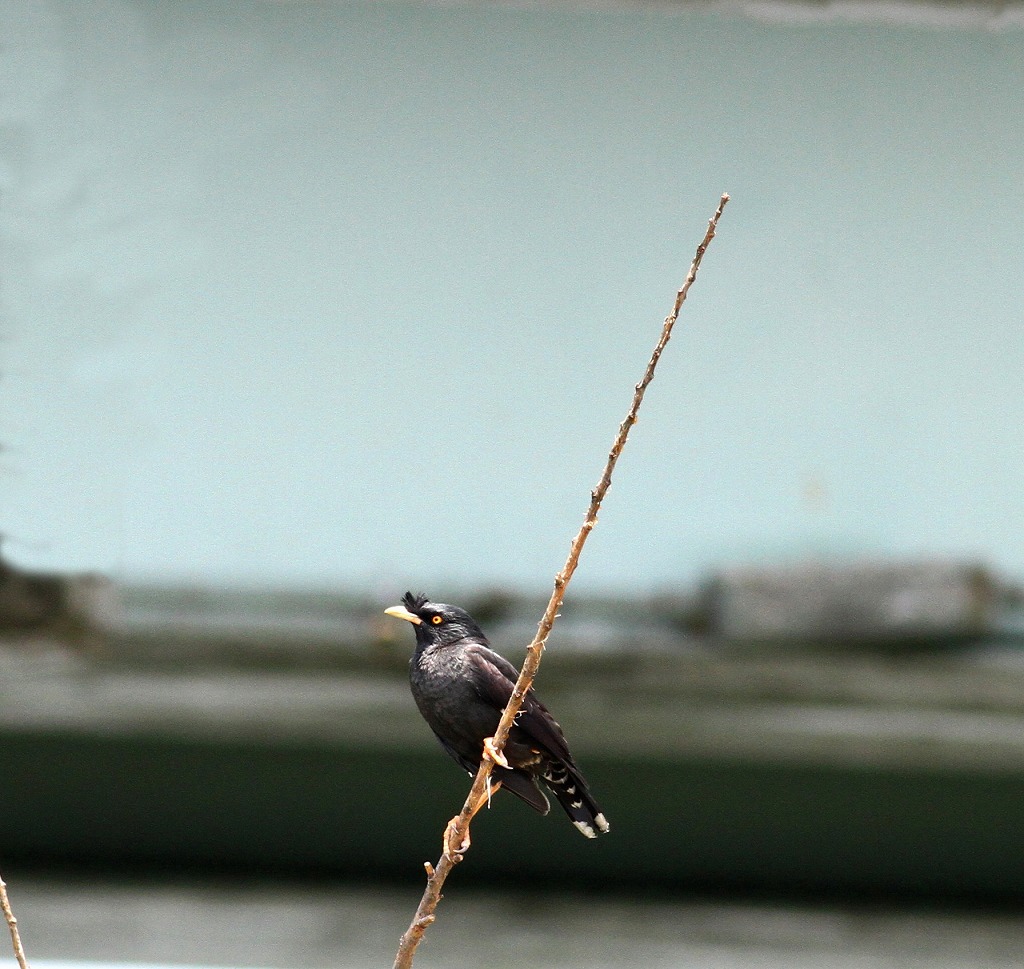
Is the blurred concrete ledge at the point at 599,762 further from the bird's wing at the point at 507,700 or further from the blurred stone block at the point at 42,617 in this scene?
the bird's wing at the point at 507,700

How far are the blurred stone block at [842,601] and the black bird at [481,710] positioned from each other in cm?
213

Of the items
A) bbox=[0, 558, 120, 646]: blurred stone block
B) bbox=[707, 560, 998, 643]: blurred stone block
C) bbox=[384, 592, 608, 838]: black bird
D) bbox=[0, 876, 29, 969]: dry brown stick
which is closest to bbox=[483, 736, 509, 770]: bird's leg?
bbox=[384, 592, 608, 838]: black bird

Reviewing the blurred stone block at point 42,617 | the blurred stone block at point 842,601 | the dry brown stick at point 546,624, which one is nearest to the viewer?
the dry brown stick at point 546,624

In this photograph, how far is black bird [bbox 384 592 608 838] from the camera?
0.27 m

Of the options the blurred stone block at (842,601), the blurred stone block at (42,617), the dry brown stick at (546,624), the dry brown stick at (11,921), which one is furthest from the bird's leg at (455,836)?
the blurred stone block at (842,601)

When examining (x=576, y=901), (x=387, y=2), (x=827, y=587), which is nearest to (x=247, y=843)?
(x=576, y=901)

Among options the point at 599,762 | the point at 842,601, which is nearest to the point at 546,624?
the point at 599,762


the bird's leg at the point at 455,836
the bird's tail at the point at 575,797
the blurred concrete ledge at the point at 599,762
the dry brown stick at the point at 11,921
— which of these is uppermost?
the blurred concrete ledge at the point at 599,762

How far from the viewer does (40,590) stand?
6.75 feet

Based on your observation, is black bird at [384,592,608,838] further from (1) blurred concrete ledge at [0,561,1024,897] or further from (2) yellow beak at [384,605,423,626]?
(1) blurred concrete ledge at [0,561,1024,897]

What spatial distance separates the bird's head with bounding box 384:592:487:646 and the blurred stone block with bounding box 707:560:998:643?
84.7 inches

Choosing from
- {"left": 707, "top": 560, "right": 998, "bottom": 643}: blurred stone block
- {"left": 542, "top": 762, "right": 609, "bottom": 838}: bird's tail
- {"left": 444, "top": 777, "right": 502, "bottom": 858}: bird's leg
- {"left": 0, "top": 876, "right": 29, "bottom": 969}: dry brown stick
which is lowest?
{"left": 0, "top": 876, "right": 29, "bottom": 969}: dry brown stick

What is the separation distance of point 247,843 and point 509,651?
3.19ft

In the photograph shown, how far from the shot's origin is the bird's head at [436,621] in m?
0.26
